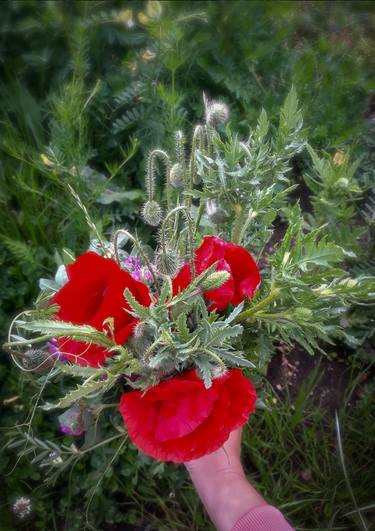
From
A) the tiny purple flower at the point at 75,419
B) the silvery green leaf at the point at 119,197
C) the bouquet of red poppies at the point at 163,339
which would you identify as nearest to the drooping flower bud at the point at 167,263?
the bouquet of red poppies at the point at 163,339

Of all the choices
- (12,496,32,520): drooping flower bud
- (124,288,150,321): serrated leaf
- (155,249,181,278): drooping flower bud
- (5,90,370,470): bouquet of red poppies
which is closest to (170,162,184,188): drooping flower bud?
(5,90,370,470): bouquet of red poppies

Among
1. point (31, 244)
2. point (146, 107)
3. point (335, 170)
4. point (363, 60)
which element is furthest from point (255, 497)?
point (363, 60)

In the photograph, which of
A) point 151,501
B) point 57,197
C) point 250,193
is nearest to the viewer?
point 250,193

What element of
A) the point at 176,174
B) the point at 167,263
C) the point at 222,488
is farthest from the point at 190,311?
the point at 222,488

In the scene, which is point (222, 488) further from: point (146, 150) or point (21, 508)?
point (146, 150)

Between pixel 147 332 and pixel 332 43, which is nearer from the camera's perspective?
pixel 147 332

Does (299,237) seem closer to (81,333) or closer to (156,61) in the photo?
(81,333)

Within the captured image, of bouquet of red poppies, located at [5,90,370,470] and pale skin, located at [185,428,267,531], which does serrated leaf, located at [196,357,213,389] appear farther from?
pale skin, located at [185,428,267,531]
